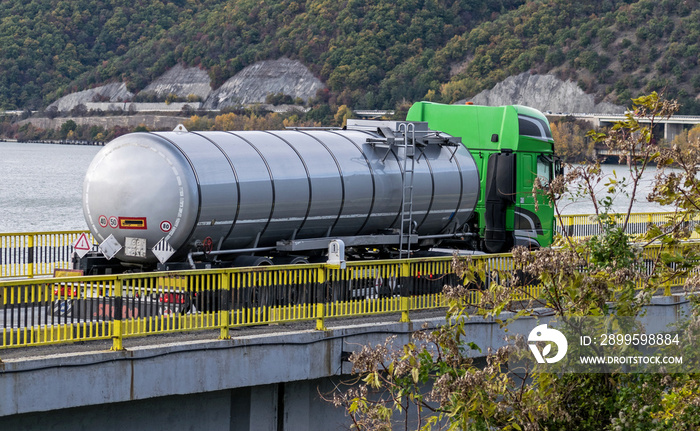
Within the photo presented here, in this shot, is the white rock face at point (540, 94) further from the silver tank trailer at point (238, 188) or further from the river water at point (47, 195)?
the silver tank trailer at point (238, 188)

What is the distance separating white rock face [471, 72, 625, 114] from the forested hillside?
4.51 ft

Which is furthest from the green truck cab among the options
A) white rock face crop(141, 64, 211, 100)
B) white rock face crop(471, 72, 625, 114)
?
white rock face crop(141, 64, 211, 100)

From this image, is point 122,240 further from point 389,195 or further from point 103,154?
point 389,195

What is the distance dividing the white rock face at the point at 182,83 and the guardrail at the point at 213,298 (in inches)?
6138

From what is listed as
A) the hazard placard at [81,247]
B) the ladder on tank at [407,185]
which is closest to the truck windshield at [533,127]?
the ladder on tank at [407,185]

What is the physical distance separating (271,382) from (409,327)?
7.98 feet

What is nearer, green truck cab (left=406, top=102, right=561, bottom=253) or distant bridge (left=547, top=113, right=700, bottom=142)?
green truck cab (left=406, top=102, right=561, bottom=253)

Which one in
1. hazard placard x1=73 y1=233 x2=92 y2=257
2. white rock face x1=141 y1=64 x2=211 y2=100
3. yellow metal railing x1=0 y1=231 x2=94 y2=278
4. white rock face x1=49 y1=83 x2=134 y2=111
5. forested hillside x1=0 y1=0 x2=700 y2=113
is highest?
forested hillside x1=0 y1=0 x2=700 y2=113

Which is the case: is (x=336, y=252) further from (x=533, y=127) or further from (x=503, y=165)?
(x=533, y=127)

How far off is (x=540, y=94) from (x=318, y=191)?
138 metres

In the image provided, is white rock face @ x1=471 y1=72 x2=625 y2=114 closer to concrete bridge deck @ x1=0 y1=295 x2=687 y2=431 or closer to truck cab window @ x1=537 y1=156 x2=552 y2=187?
truck cab window @ x1=537 y1=156 x2=552 y2=187

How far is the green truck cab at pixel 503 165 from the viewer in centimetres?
1956

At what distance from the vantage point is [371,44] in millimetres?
156250

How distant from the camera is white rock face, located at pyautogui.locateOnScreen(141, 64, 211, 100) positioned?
6619 inches
